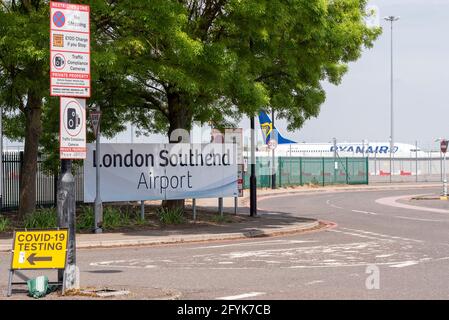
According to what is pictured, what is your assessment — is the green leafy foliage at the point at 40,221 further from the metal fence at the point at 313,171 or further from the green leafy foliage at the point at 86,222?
the metal fence at the point at 313,171

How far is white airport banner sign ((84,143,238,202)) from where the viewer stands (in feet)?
70.2

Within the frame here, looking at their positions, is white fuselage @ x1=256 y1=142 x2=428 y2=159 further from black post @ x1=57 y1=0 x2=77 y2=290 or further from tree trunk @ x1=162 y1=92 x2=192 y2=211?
black post @ x1=57 y1=0 x2=77 y2=290

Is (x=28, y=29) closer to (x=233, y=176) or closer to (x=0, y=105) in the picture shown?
(x=0, y=105)

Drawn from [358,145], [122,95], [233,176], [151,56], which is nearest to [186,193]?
[233,176]

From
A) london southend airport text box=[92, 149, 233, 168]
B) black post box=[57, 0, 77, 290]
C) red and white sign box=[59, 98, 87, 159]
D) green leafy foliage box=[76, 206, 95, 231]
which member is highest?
red and white sign box=[59, 98, 87, 159]

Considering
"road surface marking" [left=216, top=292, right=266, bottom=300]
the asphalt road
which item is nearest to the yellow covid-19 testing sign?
the asphalt road

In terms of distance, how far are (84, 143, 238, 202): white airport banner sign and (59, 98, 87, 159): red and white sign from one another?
33.0 ft

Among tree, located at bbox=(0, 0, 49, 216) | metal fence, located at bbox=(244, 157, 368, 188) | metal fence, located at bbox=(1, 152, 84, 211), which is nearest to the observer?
tree, located at bbox=(0, 0, 49, 216)

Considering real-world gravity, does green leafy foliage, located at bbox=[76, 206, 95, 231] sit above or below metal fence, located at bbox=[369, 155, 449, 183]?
below

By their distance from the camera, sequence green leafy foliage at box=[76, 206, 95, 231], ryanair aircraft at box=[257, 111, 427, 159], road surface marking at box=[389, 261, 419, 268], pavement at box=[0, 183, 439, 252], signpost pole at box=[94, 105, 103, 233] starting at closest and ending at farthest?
road surface marking at box=[389, 261, 419, 268] → pavement at box=[0, 183, 439, 252] → signpost pole at box=[94, 105, 103, 233] → green leafy foliage at box=[76, 206, 95, 231] → ryanair aircraft at box=[257, 111, 427, 159]

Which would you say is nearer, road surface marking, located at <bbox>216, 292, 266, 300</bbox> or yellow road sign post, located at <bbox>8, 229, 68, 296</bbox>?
road surface marking, located at <bbox>216, 292, 266, 300</bbox>

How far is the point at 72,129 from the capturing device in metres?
10.5

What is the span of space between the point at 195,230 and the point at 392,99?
55921 mm
